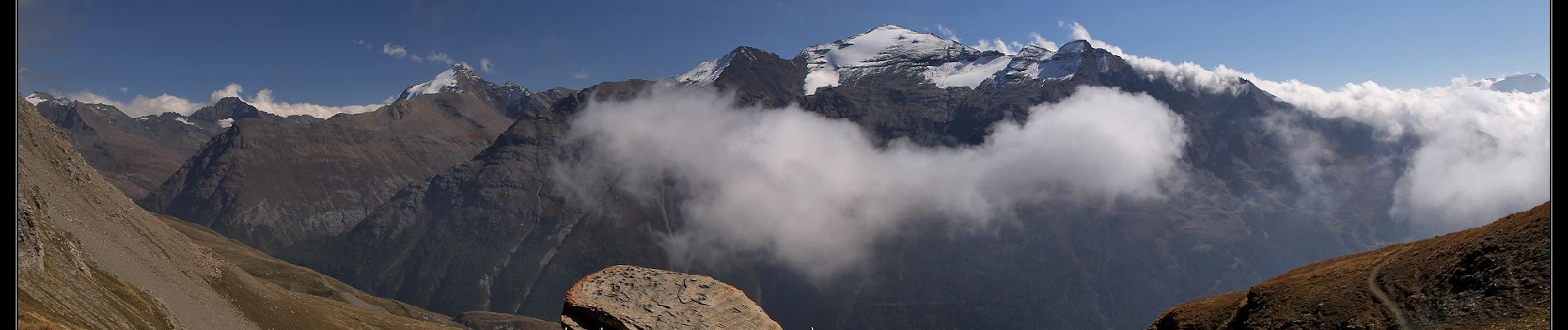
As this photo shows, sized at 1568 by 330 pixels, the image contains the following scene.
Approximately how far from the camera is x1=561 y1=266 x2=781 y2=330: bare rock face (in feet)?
72.0

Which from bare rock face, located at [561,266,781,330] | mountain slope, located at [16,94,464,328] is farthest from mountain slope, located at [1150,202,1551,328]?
mountain slope, located at [16,94,464,328]

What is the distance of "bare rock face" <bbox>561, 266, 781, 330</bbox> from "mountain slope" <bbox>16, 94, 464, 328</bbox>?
155 ft

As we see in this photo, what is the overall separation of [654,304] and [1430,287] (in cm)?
5050

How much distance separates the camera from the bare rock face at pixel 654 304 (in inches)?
864

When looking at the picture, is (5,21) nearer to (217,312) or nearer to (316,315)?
(217,312)

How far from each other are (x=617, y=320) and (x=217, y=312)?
379 feet

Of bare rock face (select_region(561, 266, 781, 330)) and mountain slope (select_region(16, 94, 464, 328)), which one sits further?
mountain slope (select_region(16, 94, 464, 328))

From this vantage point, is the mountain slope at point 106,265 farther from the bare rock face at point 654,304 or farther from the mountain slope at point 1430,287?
the mountain slope at point 1430,287

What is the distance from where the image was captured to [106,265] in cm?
9962

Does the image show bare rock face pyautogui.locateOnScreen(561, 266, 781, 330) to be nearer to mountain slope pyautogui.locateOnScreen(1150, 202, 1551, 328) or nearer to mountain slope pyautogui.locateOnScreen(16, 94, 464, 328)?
mountain slope pyautogui.locateOnScreen(1150, 202, 1551, 328)

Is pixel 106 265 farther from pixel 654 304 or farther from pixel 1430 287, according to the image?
pixel 1430 287

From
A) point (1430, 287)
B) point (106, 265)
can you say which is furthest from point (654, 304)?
point (106, 265)

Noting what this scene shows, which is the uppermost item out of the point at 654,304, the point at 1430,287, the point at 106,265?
the point at 1430,287

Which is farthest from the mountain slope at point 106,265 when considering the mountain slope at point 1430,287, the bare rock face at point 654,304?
the mountain slope at point 1430,287
